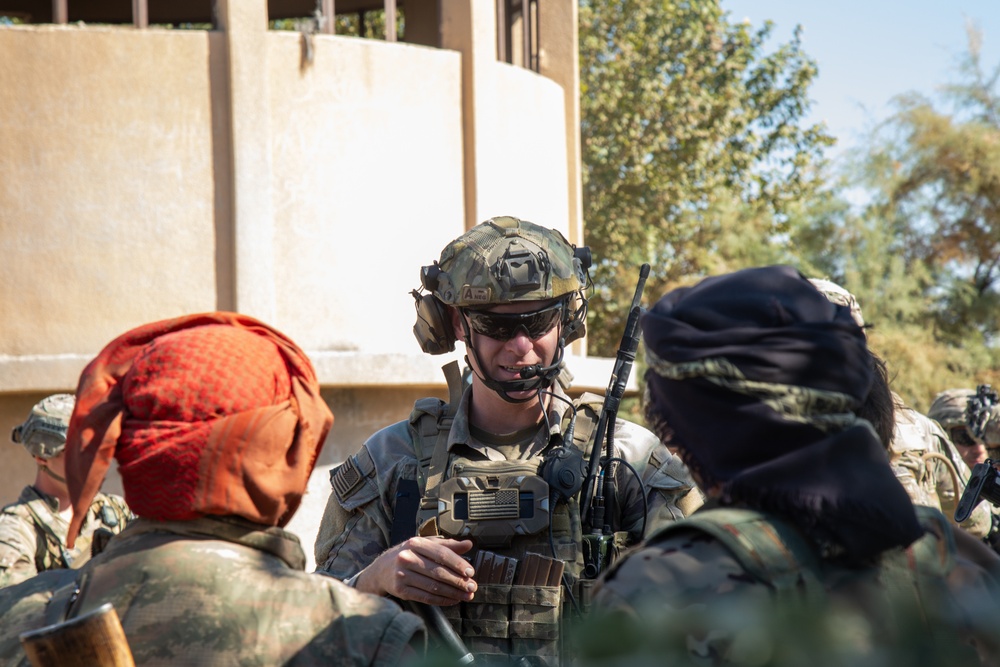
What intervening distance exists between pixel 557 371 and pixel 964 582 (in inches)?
74.4

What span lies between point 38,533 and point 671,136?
14.7m

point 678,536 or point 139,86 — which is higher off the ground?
point 139,86

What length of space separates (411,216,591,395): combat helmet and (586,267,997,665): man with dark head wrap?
5.57 feet

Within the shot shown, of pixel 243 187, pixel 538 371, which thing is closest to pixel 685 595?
pixel 538 371

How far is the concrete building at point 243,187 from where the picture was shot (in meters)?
9.67

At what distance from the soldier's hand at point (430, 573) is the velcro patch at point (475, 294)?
0.81 m

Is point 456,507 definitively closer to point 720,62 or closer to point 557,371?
point 557,371

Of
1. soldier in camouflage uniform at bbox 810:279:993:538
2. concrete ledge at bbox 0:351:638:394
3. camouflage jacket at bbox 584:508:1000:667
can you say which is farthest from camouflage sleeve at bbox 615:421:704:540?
concrete ledge at bbox 0:351:638:394

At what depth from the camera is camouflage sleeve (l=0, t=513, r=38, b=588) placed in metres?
6.83

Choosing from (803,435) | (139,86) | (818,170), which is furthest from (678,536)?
(818,170)

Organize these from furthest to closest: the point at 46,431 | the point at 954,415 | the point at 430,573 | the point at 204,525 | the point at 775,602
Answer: the point at 954,415
the point at 46,431
the point at 430,573
the point at 204,525
the point at 775,602

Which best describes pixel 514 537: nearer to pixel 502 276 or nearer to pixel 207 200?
pixel 502 276

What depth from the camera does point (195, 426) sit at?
2268 millimetres

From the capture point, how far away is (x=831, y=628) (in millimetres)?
1305
